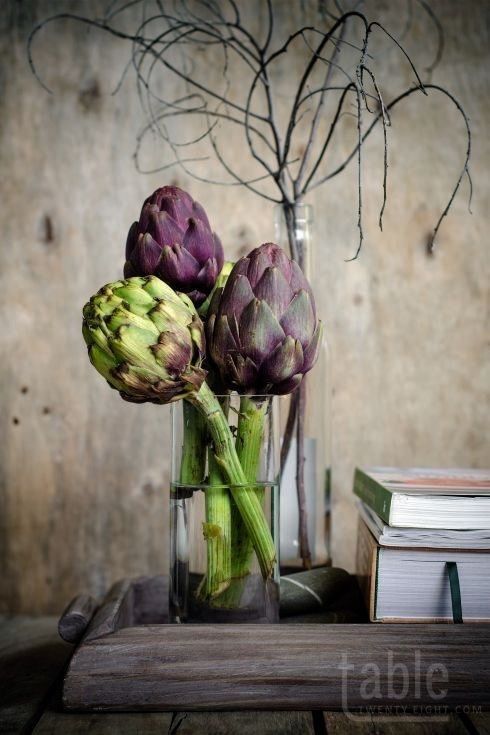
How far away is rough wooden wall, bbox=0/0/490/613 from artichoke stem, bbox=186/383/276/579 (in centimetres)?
46

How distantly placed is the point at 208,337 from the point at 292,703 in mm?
306

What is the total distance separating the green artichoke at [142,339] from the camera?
0.55 meters

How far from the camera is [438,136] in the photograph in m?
1.07

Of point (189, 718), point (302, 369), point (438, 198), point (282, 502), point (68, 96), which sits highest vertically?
point (68, 96)

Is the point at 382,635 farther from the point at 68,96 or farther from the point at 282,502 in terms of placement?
the point at 68,96

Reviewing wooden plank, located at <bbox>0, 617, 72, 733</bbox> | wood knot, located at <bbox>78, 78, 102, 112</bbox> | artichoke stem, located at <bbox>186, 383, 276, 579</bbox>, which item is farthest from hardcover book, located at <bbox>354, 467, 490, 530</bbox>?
wood knot, located at <bbox>78, 78, 102, 112</bbox>

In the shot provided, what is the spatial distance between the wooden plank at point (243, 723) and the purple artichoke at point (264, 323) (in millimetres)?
270

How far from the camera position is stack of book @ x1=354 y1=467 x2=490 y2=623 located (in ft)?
2.04

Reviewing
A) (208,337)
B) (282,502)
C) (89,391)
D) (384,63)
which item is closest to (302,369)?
(208,337)

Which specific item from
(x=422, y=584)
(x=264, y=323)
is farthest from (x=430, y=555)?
(x=264, y=323)

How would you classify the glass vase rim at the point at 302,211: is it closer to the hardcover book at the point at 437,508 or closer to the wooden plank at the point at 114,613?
the hardcover book at the point at 437,508

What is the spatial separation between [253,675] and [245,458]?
180 millimetres

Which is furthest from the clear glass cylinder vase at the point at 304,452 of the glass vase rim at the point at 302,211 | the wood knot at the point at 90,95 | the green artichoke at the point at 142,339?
the wood knot at the point at 90,95

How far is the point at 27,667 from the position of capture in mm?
735
